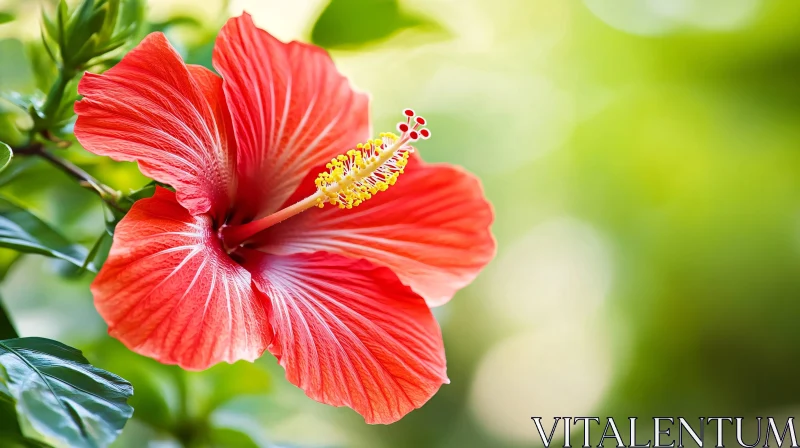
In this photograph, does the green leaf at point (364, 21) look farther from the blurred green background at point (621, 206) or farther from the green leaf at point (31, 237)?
the blurred green background at point (621, 206)

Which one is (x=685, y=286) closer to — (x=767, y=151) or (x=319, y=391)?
(x=767, y=151)

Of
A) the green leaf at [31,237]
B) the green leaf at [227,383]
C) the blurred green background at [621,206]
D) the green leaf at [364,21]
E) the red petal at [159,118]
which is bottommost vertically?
the green leaf at [227,383]

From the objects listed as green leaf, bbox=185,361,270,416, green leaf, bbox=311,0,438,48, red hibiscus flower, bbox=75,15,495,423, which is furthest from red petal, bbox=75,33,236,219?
green leaf, bbox=185,361,270,416

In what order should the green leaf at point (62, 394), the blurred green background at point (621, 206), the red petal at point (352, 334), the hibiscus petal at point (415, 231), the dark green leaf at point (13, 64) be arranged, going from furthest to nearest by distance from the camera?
the blurred green background at point (621, 206), the dark green leaf at point (13, 64), the hibiscus petal at point (415, 231), the red petal at point (352, 334), the green leaf at point (62, 394)

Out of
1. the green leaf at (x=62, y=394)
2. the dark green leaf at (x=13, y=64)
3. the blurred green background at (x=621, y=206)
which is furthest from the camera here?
the blurred green background at (x=621, y=206)

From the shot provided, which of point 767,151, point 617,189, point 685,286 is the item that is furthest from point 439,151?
point 767,151

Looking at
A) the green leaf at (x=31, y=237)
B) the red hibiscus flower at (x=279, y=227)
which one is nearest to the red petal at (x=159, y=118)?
the red hibiscus flower at (x=279, y=227)

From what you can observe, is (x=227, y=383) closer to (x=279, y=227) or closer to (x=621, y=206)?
(x=279, y=227)
